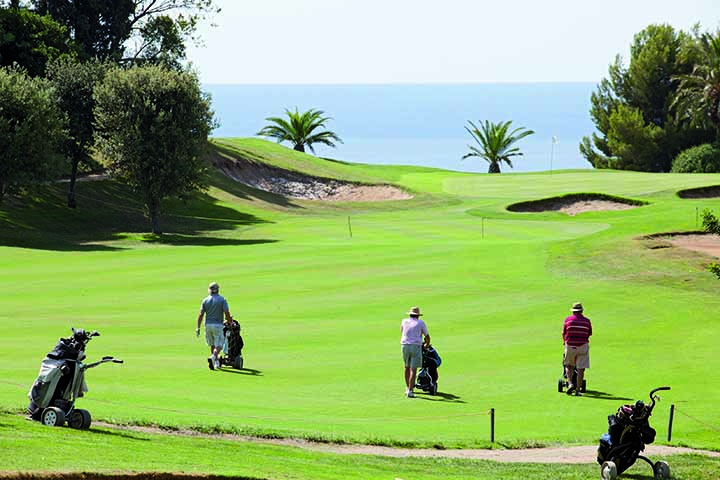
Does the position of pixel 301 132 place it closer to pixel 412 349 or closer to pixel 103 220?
pixel 103 220

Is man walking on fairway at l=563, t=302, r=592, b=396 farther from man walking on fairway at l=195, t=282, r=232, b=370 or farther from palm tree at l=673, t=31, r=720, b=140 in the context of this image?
palm tree at l=673, t=31, r=720, b=140

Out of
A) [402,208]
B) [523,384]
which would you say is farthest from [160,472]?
[402,208]

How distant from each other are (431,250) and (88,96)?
92.7ft

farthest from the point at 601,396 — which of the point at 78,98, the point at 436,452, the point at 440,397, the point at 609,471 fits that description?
the point at 78,98

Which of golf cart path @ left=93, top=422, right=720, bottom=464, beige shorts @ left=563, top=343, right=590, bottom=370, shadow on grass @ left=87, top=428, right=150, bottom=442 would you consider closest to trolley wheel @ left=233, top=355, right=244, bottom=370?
golf cart path @ left=93, top=422, right=720, bottom=464

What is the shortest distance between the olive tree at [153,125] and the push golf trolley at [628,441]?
43.8m

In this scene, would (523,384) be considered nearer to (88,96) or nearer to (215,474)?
(215,474)

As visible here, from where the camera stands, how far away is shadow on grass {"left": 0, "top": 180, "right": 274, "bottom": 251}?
54.1 meters

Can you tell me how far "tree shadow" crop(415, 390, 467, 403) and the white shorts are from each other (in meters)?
4.31

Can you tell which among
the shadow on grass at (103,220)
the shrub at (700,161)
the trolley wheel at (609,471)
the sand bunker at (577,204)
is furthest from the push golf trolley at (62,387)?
the shrub at (700,161)

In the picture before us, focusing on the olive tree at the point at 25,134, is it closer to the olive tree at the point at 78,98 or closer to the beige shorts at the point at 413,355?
the olive tree at the point at 78,98

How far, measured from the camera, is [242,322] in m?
29.4

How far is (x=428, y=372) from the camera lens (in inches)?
883

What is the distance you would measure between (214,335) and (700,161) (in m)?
88.9
